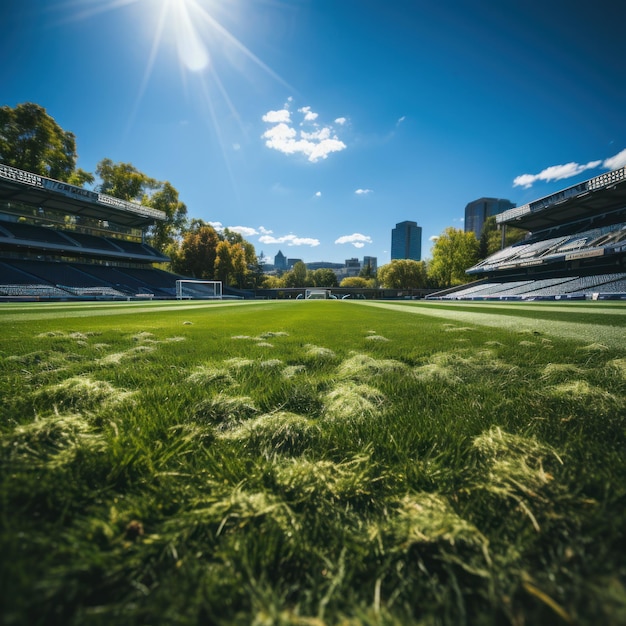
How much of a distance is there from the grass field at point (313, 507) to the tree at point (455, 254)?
166ft

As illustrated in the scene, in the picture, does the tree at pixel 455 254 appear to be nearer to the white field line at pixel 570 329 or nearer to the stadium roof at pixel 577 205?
the stadium roof at pixel 577 205

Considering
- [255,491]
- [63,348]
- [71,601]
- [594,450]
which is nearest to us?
[71,601]

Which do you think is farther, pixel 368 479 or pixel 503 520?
pixel 368 479

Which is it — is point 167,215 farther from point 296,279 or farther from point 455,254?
point 455,254

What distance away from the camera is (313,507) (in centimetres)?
79

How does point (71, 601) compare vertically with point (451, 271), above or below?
below

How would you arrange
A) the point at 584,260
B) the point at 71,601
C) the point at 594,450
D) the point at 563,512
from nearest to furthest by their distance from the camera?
the point at 71,601, the point at 563,512, the point at 594,450, the point at 584,260

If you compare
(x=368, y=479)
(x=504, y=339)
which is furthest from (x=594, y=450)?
(x=504, y=339)

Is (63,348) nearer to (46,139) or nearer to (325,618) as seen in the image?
(325,618)

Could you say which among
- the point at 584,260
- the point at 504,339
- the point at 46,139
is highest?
the point at 46,139

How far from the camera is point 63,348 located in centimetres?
296

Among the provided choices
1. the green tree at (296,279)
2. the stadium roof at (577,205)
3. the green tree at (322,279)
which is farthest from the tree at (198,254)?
the stadium roof at (577,205)

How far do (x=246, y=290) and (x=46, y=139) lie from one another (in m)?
29.3

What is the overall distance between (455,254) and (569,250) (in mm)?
19091
